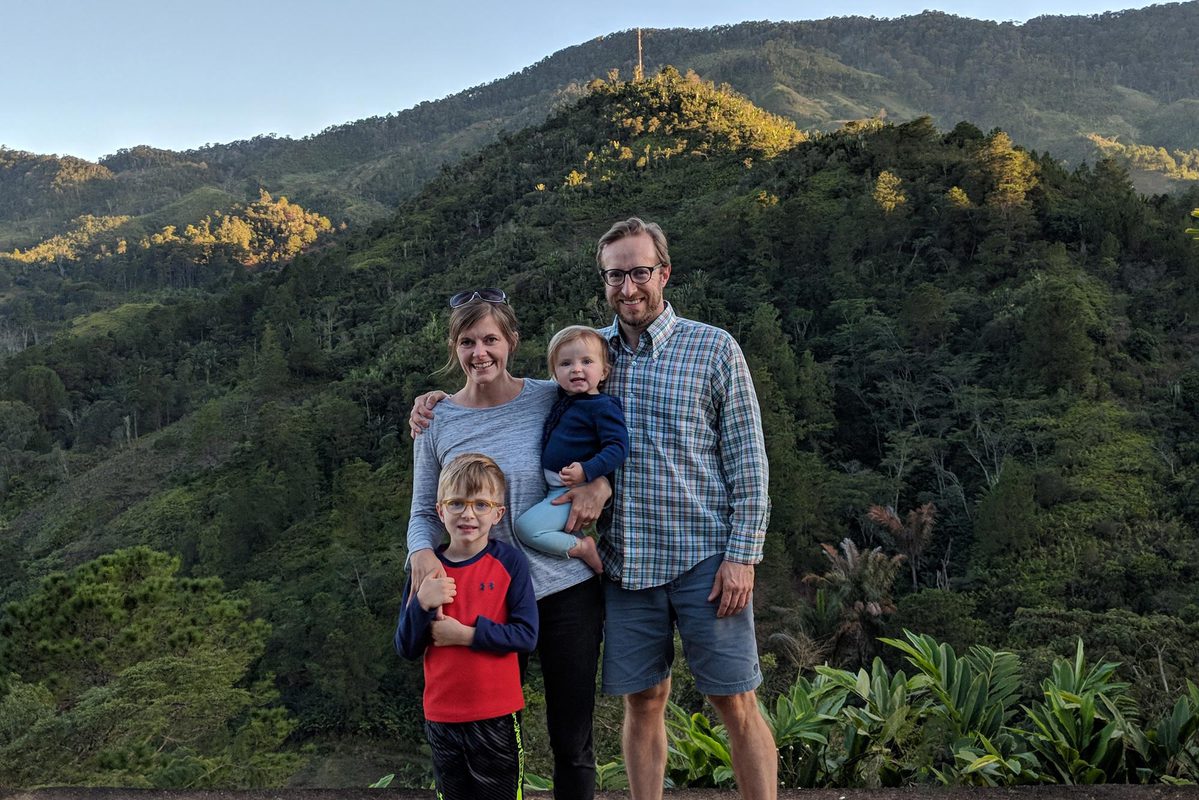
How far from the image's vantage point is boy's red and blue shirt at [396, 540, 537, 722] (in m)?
1.89

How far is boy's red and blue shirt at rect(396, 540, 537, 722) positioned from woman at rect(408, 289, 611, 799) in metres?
0.07

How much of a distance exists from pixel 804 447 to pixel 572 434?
85.5 ft

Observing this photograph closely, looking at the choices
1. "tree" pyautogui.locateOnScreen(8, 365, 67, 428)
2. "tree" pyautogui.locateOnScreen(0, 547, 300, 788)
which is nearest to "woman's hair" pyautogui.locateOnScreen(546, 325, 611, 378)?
"tree" pyautogui.locateOnScreen(0, 547, 300, 788)

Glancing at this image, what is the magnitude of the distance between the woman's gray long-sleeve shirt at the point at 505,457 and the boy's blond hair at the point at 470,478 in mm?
65

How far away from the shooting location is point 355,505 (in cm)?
2884

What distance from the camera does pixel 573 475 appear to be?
1.95 m

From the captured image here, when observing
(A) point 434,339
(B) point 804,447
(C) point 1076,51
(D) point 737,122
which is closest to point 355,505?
(A) point 434,339

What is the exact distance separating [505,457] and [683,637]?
1.91ft

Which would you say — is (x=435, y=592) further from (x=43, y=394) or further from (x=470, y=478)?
(x=43, y=394)

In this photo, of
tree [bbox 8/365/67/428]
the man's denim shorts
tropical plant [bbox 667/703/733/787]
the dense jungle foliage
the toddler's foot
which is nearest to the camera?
the toddler's foot

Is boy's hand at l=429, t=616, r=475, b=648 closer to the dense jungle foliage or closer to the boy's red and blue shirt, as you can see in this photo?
the boy's red and blue shirt

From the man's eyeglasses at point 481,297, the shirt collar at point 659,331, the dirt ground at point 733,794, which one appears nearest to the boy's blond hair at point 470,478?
the man's eyeglasses at point 481,297

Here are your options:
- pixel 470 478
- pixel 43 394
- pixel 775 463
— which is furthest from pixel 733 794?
pixel 43 394

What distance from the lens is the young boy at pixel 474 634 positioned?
1.88 metres
